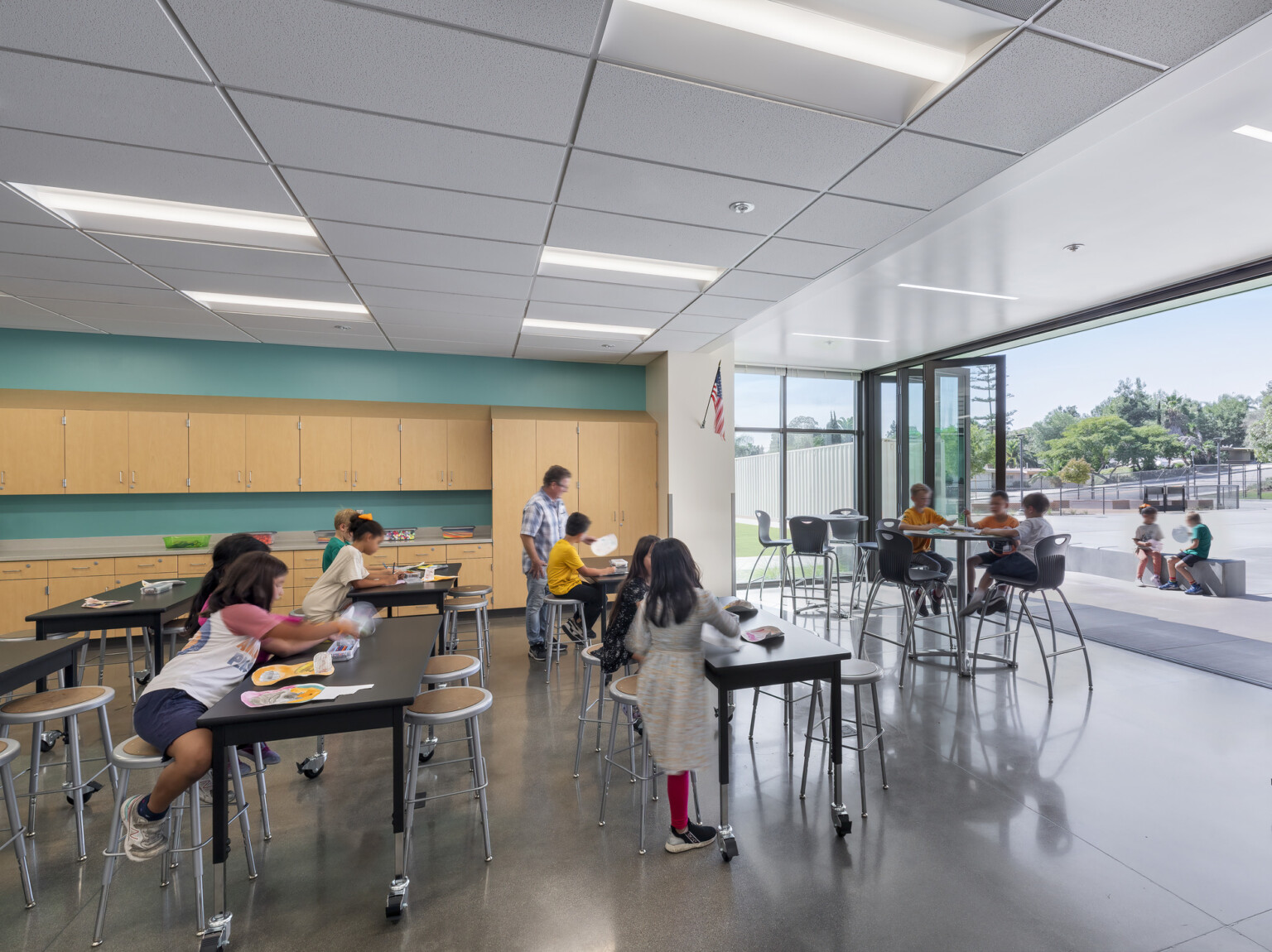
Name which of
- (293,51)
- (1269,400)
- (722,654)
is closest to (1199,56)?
(722,654)

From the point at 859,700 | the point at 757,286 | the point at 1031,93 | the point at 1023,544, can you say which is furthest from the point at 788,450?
the point at 1031,93

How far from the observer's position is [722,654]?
2434mm

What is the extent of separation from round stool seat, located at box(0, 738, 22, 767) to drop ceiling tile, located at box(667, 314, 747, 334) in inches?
187

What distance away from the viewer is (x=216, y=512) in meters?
6.05

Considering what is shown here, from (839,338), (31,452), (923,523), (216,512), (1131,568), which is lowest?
(1131,568)

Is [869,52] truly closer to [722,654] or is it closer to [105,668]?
[722,654]

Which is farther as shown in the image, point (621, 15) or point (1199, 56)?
point (1199, 56)

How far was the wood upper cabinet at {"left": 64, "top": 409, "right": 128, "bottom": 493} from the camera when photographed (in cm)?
547

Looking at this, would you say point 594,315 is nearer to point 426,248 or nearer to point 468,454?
point 426,248

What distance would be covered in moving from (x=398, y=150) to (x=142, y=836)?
9.37ft

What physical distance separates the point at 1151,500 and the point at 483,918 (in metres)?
8.35

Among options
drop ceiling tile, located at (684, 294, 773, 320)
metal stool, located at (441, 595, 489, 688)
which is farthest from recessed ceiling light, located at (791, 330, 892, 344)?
metal stool, located at (441, 595, 489, 688)

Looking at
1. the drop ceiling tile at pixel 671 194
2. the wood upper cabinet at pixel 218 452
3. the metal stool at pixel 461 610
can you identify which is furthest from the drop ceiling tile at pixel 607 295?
the wood upper cabinet at pixel 218 452

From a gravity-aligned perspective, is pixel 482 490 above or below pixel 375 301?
below
